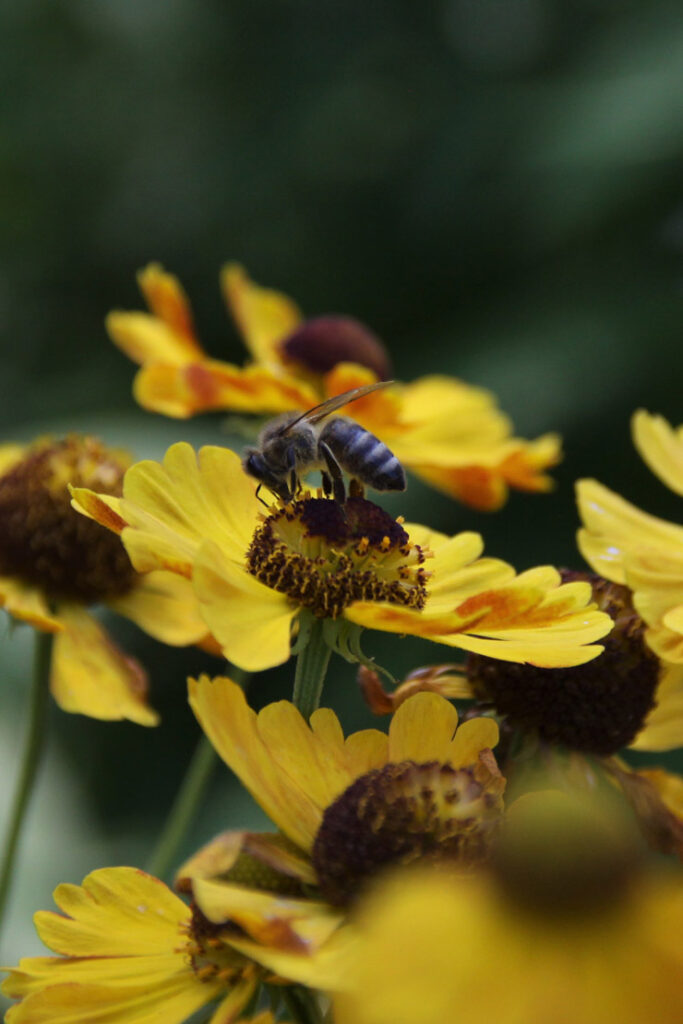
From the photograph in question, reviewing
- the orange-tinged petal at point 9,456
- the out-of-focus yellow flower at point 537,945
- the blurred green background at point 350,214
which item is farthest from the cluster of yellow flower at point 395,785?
the blurred green background at point 350,214

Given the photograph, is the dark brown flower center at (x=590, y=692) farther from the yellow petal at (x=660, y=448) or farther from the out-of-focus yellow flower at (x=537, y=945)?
the out-of-focus yellow flower at (x=537, y=945)

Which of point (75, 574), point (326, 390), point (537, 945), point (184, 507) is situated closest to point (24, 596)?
point (75, 574)

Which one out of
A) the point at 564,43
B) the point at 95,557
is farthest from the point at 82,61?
the point at 95,557

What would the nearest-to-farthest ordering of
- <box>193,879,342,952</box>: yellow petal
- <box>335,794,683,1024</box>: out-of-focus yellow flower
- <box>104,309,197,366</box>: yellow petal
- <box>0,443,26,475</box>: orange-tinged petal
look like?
<box>335,794,683,1024</box>: out-of-focus yellow flower → <box>193,879,342,952</box>: yellow petal → <box>0,443,26,475</box>: orange-tinged petal → <box>104,309,197,366</box>: yellow petal

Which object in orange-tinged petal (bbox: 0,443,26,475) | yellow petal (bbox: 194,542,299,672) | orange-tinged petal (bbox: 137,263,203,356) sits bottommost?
yellow petal (bbox: 194,542,299,672)

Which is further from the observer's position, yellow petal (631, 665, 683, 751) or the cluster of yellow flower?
yellow petal (631, 665, 683, 751)

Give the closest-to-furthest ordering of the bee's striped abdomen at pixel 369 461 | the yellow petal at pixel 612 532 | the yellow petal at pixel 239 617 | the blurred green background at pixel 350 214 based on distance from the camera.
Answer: the yellow petal at pixel 239 617, the yellow petal at pixel 612 532, the bee's striped abdomen at pixel 369 461, the blurred green background at pixel 350 214

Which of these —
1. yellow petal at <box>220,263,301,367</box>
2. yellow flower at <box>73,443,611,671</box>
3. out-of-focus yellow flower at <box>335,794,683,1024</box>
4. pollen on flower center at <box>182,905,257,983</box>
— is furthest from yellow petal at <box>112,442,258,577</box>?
yellow petal at <box>220,263,301,367</box>

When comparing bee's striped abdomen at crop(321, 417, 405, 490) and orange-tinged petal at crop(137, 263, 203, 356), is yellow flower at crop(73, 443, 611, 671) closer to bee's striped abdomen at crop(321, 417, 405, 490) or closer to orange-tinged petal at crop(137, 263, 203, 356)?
bee's striped abdomen at crop(321, 417, 405, 490)
